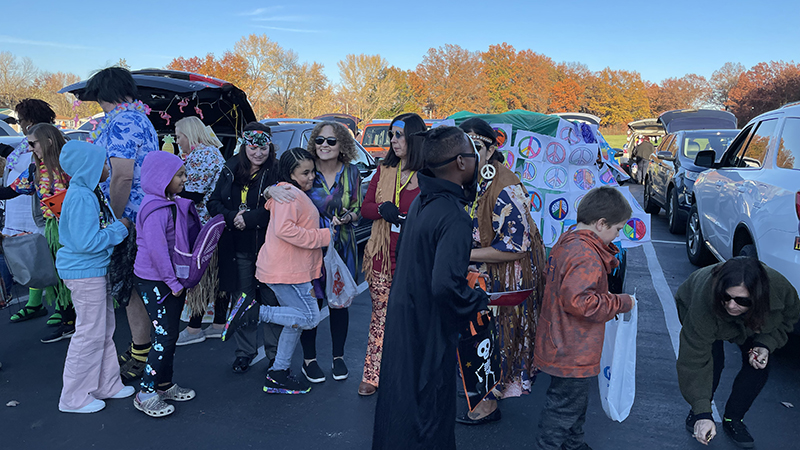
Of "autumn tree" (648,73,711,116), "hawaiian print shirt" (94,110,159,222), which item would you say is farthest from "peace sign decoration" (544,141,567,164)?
"autumn tree" (648,73,711,116)

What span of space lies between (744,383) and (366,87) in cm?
5655

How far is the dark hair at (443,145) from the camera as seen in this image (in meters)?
2.10

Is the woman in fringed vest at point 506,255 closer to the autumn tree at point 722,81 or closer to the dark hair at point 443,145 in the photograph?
the dark hair at point 443,145

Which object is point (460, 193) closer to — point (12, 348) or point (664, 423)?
point (664, 423)

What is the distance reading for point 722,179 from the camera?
5684 millimetres

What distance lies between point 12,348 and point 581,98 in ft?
278

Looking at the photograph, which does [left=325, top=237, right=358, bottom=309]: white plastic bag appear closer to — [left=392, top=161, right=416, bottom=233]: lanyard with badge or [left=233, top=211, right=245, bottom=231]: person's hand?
[left=392, top=161, right=416, bottom=233]: lanyard with badge

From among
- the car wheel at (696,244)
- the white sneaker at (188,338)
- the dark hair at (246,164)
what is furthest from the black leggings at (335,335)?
the car wheel at (696,244)

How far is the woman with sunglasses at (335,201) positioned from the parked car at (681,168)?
6405 millimetres

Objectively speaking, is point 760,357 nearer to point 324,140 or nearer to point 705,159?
point 324,140

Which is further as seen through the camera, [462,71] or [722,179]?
[462,71]

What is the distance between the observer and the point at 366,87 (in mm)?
57062

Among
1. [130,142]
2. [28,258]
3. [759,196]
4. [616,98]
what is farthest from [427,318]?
[616,98]

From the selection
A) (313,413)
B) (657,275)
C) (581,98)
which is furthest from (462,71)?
(313,413)
